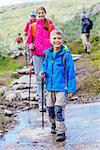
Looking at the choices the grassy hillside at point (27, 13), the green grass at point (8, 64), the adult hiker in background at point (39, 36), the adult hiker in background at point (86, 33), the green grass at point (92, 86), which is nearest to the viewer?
the adult hiker in background at point (39, 36)

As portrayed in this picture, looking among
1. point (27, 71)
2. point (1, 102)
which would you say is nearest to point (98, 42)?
point (27, 71)

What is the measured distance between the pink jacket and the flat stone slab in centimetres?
131

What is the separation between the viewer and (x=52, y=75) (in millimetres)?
7824

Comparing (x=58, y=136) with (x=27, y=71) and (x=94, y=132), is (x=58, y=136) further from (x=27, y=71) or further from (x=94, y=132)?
(x=27, y=71)

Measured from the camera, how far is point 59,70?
778cm

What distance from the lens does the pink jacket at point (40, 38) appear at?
31.4ft

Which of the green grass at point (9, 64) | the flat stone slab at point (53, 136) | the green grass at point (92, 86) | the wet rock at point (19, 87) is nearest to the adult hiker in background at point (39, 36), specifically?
the flat stone slab at point (53, 136)

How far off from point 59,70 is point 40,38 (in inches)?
79.1

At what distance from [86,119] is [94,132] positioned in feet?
3.84

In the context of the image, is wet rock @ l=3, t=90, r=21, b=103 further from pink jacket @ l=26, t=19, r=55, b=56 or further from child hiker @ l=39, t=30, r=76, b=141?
child hiker @ l=39, t=30, r=76, b=141

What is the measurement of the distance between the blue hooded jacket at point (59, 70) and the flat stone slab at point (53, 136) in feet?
2.56

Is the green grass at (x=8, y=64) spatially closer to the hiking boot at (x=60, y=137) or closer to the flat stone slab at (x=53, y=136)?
the flat stone slab at (x=53, y=136)

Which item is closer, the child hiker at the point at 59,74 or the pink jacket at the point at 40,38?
the child hiker at the point at 59,74

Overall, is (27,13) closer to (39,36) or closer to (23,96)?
(23,96)
